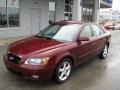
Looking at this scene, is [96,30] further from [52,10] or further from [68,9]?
[68,9]

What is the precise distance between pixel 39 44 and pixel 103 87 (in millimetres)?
2033

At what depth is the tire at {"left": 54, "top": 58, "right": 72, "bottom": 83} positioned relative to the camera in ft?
14.7

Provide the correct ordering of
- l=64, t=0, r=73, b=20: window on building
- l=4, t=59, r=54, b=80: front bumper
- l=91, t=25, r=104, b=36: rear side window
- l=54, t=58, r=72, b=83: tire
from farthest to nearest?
1. l=64, t=0, r=73, b=20: window on building
2. l=91, t=25, r=104, b=36: rear side window
3. l=54, t=58, r=72, b=83: tire
4. l=4, t=59, r=54, b=80: front bumper

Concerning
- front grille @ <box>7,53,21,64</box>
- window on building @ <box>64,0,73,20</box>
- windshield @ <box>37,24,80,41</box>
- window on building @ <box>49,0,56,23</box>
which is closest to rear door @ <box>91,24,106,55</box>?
windshield @ <box>37,24,80,41</box>

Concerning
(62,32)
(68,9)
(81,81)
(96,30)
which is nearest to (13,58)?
(62,32)

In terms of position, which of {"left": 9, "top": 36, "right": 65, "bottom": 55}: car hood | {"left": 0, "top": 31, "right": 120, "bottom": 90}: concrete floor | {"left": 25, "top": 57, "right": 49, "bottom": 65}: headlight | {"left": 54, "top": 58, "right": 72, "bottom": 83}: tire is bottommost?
{"left": 0, "top": 31, "right": 120, "bottom": 90}: concrete floor

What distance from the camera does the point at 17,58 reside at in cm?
424

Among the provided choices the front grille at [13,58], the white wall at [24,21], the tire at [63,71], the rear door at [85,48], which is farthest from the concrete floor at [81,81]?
the white wall at [24,21]

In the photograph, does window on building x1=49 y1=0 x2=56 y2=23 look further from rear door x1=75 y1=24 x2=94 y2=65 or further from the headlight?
the headlight

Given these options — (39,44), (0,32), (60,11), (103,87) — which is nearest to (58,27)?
(39,44)

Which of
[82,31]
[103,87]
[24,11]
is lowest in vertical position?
[103,87]

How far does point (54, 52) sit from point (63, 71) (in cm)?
69

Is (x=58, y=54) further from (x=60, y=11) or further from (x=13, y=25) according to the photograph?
(x=60, y=11)

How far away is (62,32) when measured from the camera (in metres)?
5.45
